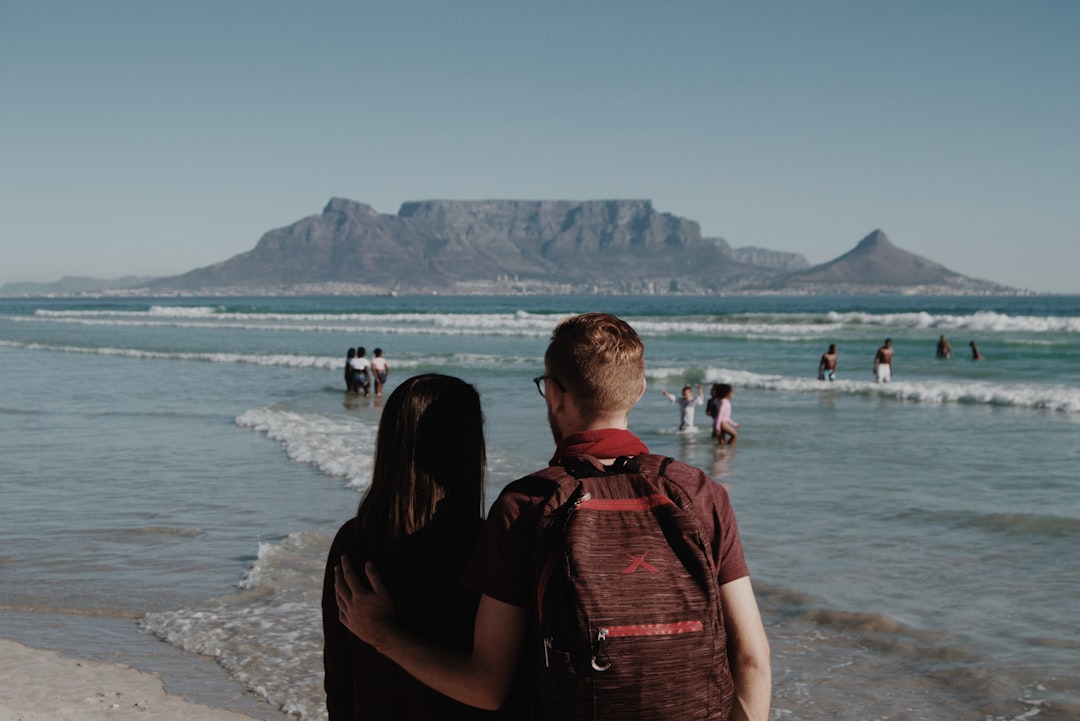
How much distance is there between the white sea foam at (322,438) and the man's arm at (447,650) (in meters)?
8.70

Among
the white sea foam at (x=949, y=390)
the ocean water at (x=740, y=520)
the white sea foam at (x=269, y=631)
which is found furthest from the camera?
the white sea foam at (x=949, y=390)

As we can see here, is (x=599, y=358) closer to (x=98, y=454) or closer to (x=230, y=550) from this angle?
(x=230, y=550)

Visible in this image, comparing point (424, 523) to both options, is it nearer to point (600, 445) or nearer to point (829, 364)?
point (600, 445)

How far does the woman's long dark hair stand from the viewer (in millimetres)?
2260

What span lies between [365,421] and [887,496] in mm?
9656

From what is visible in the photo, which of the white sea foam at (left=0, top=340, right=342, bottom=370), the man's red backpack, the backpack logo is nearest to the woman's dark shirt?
the man's red backpack

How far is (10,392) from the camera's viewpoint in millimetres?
21219

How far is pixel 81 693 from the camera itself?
5.09m

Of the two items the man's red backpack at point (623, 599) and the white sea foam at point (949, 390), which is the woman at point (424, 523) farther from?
the white sea foam at point (949, 390)

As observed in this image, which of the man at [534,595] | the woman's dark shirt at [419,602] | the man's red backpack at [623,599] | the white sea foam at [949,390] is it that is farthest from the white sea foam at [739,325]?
the man's red backpack at [623,599]

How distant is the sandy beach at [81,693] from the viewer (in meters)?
4.84

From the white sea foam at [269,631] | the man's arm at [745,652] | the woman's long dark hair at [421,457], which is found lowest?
the white sea foam at [269,631]

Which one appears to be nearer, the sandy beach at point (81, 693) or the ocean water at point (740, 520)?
the sandy beach at point (81, 693)

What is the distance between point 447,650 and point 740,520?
7.44 meters
